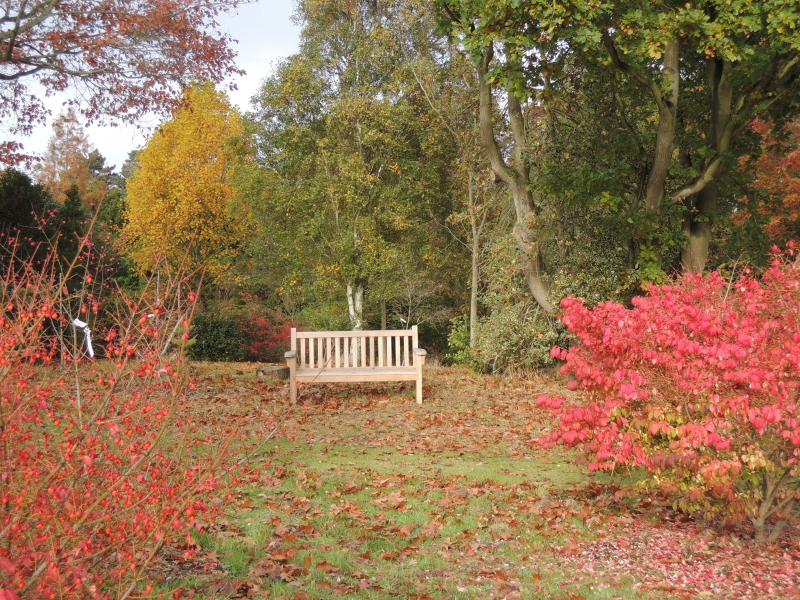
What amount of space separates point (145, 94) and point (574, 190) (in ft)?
21.4

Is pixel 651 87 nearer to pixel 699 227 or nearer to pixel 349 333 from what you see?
pixel 699 227

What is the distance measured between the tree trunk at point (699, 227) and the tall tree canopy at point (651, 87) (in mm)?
19

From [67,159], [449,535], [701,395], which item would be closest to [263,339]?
[449,535]

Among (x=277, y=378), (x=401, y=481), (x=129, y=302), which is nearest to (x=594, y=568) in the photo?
(x=401, y=481)

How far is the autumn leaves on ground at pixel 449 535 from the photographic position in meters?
3.79

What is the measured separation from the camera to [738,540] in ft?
14.8

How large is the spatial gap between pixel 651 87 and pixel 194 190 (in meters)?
16.7

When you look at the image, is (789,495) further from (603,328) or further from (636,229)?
(636,229)

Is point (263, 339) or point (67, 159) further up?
point (67, 159)

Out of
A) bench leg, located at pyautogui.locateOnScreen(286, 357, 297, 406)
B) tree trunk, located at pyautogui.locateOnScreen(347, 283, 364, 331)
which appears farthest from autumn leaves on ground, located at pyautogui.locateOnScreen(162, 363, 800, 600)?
tree trunk, located at pyautogui.locateOnScreen(347, 283, 364, 331)

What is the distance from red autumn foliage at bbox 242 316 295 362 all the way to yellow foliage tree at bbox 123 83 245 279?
4.37 meters

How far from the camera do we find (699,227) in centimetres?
1155

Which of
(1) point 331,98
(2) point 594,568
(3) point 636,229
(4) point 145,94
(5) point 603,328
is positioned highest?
(1) point 331,98

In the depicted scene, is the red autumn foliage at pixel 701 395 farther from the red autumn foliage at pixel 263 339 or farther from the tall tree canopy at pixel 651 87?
the red autumn foliage at pixel 263 339
